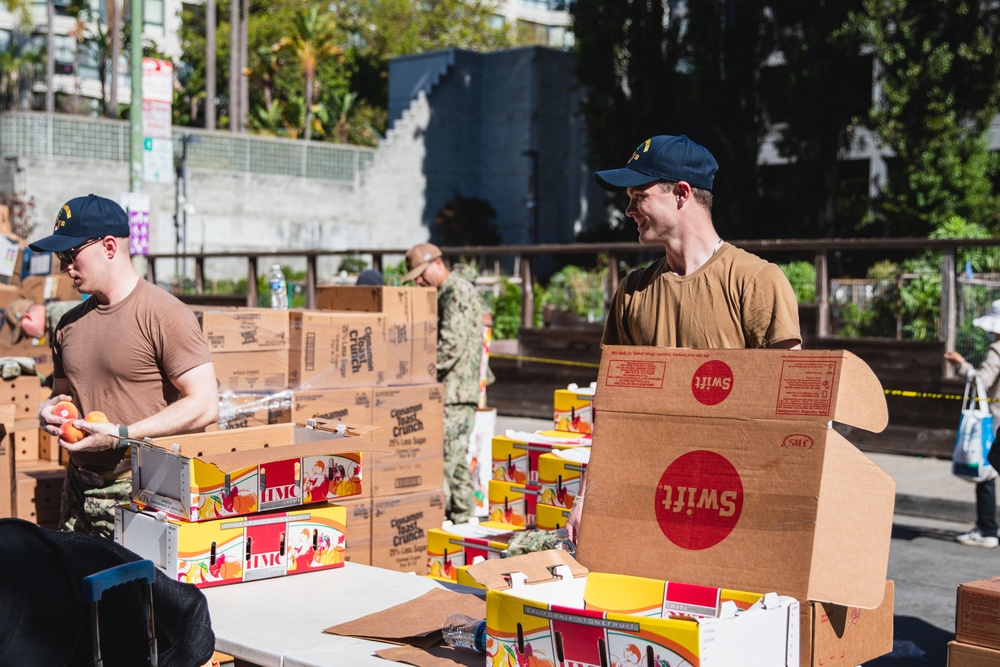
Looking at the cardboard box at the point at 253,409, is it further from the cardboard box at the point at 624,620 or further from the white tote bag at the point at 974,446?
the white tote bag at the point at 974,446

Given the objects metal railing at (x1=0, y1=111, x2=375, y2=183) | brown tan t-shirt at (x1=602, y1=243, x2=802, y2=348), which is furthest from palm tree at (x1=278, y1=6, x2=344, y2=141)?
brown tan t-shirt at (x1=602, y1=243, x2=802, y2=348)

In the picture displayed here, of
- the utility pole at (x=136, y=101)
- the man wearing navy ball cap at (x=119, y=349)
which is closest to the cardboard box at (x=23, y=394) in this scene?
the man wearing navy ball cap at (x=119, y=349)

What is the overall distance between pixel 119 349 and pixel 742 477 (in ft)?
8.37

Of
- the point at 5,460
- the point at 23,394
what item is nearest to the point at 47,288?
the point at 23,394

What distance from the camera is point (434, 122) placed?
40500mm

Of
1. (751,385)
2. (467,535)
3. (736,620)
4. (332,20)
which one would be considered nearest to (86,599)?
(736,620)

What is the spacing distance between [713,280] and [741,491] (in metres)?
0.75

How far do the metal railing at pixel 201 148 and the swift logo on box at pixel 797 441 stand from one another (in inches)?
1231

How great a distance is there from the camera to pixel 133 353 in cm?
437

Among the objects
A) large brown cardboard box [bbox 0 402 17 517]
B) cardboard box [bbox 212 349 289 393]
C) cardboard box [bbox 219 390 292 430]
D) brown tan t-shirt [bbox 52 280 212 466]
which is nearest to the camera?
brown tan t-shirt [bbox 52 280 212 466]

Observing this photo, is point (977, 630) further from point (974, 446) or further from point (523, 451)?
point (974, 446)

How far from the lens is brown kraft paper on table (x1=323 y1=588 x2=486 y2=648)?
355 cm

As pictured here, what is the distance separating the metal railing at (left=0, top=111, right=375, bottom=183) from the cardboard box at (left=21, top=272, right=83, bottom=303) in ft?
68.7

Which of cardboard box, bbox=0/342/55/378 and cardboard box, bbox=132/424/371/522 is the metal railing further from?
cardboard box, bbox=132/424/371/522
